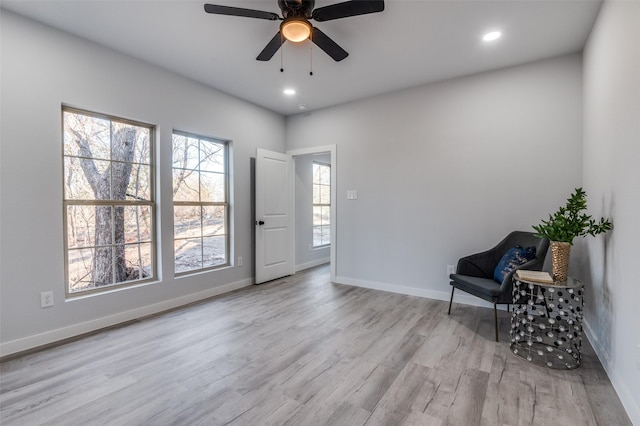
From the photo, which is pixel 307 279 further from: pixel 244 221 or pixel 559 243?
pixel 559 243

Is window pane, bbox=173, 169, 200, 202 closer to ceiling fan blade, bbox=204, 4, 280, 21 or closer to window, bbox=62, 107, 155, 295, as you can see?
window, bbox=62, 107, 155, 295

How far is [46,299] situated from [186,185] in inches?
68.3

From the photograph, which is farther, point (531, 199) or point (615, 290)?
point (531, 199)

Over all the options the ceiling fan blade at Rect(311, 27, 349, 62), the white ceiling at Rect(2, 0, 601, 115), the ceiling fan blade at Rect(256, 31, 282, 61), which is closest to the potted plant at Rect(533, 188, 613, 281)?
the white ceiling at Rect(2, 0, 601, 115)

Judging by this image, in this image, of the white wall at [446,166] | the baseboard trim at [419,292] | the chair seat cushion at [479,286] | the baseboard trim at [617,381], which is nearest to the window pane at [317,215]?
the white wall at [446,166]

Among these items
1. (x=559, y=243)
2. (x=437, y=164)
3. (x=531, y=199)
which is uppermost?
(x=437, y=164)

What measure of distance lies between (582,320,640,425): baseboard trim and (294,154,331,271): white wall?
3.97 metres

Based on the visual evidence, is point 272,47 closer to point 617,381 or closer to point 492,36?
point 492,36

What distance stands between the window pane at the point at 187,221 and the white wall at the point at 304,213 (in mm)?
1915

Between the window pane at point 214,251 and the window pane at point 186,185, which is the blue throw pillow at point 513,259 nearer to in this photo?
the window pane at point 214,251

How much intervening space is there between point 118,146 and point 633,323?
14.1 ft

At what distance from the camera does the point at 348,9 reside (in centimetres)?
198

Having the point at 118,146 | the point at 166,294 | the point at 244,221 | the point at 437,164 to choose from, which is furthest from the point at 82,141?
the point at 437,164

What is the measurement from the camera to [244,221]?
171 inches
